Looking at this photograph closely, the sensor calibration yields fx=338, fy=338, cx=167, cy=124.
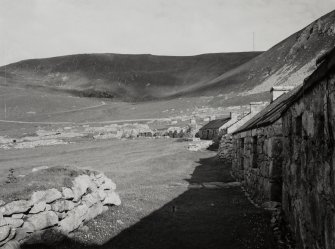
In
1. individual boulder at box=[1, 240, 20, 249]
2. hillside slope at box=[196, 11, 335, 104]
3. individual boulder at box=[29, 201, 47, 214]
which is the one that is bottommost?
individual boulder at box=[1, 240, 20, 249]

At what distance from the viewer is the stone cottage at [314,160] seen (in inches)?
208

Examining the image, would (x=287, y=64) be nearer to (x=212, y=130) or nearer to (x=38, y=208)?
(x=212, y=130)

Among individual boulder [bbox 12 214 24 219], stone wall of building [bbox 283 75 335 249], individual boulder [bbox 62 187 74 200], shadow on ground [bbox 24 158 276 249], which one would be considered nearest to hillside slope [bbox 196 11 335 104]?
shadow on ground [bbox 24 158 276 249]

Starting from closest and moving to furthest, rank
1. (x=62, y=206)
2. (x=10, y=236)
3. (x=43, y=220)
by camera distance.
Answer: (x=10, y=236), (x=43, y=220), (x=62, y=206)

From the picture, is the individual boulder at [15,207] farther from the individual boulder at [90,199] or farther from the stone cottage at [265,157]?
the stone cottage at [265,157]

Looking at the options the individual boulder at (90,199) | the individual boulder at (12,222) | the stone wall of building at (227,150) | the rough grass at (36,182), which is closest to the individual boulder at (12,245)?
the individual boulder at (12,222)

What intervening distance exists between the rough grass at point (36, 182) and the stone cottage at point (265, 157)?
7371mm

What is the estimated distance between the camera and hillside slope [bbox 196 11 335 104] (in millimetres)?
122562

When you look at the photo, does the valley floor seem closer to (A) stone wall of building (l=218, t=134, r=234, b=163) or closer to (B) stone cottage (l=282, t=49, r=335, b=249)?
(B) stone cottage (l=282, t=49, r=335, b=249)

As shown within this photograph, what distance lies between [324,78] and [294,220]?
4598 millimetres

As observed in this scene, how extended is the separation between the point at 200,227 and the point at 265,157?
4033 millimetres

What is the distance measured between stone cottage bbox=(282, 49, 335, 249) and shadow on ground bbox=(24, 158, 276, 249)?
1.83m

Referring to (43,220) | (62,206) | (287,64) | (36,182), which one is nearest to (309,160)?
(43,220)

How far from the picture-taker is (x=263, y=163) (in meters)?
14.0
